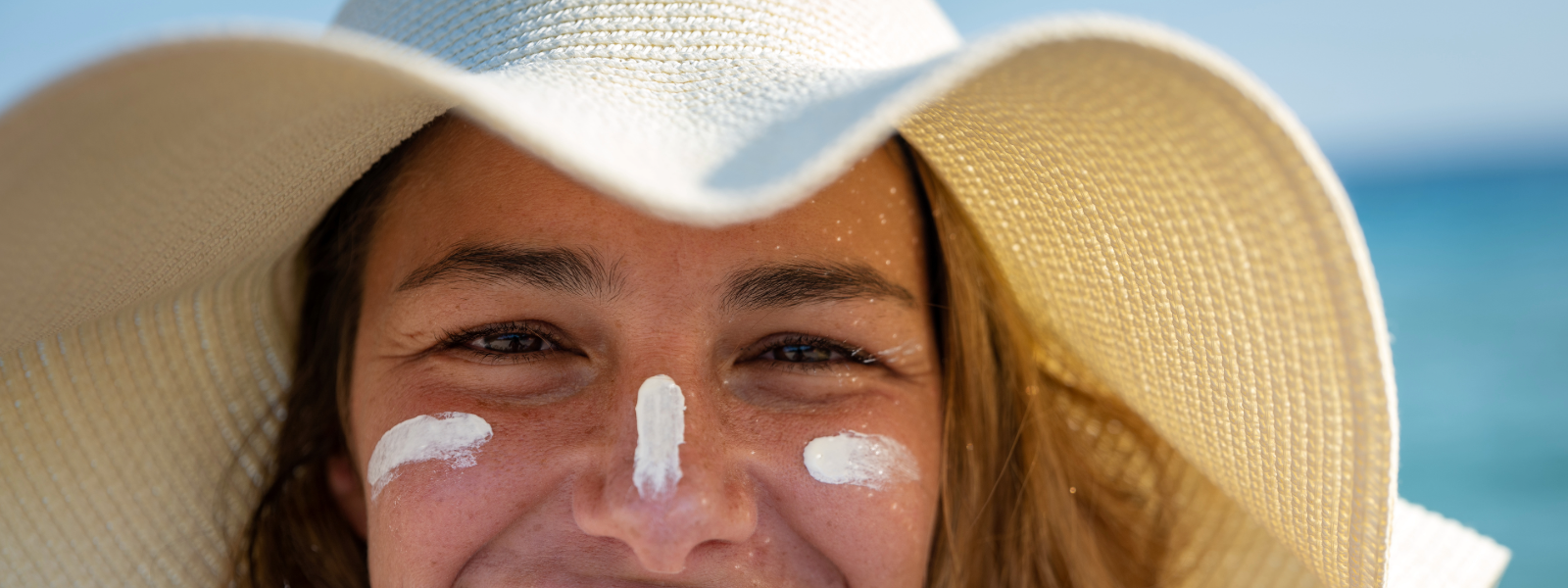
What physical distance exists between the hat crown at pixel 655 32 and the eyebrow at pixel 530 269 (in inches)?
8.6

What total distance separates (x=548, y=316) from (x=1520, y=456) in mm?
8423

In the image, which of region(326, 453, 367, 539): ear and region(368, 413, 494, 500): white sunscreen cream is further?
region(326, 453, 367, 539): ear

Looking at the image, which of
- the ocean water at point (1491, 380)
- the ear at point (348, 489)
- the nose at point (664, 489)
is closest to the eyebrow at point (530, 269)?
the nose at point (664, 489)

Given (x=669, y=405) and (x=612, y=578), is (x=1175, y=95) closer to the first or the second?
(x=669, y=405)

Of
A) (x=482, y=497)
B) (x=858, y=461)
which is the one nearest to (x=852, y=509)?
(x=858, y=461)

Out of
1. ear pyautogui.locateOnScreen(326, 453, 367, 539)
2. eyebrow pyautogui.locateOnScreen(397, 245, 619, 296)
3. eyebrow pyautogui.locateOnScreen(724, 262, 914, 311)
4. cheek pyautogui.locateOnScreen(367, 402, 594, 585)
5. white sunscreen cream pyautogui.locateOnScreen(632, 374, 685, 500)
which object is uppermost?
eyebrow pyautogui.locateOnScreen(724, 262, 914, 311)

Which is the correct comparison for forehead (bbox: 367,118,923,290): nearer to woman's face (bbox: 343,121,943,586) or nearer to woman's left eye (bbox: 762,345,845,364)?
woman's face (bbox: 343,121,943,586)

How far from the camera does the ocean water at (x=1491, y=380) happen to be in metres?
6.48

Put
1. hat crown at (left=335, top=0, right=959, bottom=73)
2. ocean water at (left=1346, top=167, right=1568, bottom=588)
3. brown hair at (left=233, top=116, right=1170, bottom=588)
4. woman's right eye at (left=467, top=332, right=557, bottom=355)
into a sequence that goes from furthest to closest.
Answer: ocean water at (left=1346, top=167, right=1568, bottom=588), brown hair at (left=233, top=116, right=1170, bottom=588), woman's right eye at (left=467, top=332, right=557, bottom=355), hat crown at (left=335, top=0, right=959, bottom=73)

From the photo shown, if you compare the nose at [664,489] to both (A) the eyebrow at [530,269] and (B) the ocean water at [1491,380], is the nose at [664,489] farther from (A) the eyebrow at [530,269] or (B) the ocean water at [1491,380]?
(B) the ocean water at [1491,380]

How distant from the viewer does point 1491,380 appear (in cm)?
878

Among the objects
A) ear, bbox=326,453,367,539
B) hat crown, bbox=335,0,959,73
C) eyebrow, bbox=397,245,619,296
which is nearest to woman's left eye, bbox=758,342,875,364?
eyebrow, bbox=397,245,619,296

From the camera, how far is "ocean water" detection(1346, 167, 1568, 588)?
648cm

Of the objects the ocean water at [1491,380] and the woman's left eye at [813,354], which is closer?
the woman's left eye at [813,354]
